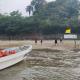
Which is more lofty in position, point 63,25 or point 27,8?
point 27,8

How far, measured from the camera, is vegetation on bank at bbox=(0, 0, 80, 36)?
252 ft

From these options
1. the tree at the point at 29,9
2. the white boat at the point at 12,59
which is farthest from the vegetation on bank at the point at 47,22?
the white boat at the point at 12,59

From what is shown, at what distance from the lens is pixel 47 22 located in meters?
77.9

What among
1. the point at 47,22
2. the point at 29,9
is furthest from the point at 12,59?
the point at 29,9

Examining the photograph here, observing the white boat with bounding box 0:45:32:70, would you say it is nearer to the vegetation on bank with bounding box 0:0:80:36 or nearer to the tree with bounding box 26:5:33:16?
the vegetation on bank with bounding box 0:0:80:36

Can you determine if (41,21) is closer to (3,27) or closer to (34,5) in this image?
(3,27)

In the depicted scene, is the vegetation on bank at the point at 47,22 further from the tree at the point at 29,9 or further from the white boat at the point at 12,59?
the white boat at the point at 12,59

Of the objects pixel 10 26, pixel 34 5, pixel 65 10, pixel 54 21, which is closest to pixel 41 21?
pixel 54 21

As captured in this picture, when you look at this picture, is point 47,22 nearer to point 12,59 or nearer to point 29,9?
point 29,9

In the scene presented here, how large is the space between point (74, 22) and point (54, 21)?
19.8 feet

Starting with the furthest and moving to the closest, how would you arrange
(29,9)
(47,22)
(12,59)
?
(29,9), (47,22), (12,59)

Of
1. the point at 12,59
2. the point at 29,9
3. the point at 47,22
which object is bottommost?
the point at 12,59

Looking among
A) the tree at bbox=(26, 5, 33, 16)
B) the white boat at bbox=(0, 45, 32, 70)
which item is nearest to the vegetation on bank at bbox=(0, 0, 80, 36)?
the tree at bbox=(26, 5, 33, 16)

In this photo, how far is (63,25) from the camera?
2990 inches
